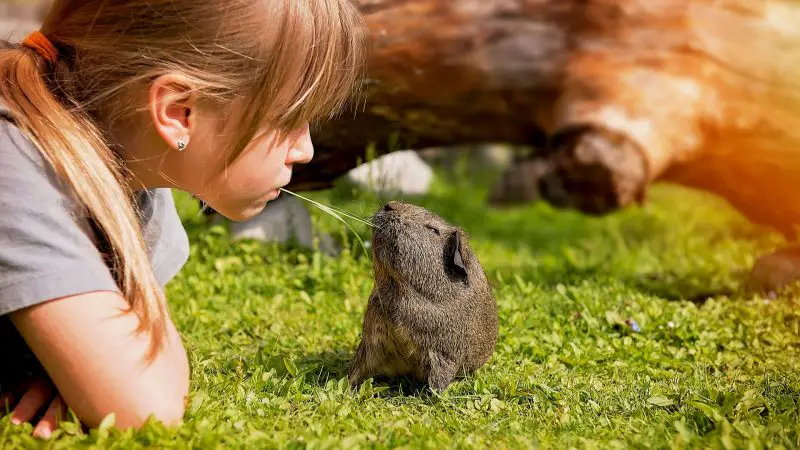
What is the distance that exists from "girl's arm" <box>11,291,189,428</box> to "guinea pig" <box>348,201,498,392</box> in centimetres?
103

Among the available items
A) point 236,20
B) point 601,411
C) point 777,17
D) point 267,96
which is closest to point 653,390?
point 601,411

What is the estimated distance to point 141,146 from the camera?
3045mm

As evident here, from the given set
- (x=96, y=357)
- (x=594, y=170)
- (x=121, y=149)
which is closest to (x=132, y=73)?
(x=121, y=149)

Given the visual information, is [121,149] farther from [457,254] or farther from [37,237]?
[457,254]

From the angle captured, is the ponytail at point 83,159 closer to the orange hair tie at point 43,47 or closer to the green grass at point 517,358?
the orange hair tie at point 43,47

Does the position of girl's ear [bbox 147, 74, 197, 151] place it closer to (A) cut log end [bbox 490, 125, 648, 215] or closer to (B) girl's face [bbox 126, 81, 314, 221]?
(B) girl's face [bbox 126, 81, 314, 221]

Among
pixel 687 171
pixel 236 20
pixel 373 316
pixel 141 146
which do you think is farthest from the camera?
pixel 687 171

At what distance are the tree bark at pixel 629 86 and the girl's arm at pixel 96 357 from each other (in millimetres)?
3600

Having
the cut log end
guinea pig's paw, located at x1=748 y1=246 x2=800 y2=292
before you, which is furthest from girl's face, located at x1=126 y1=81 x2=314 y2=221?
the cut log end

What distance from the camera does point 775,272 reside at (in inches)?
204

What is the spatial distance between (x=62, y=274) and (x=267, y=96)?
925 millimetres

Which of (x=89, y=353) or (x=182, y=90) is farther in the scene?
(x=182, y=90)

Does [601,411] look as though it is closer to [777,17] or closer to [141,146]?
[141,146]

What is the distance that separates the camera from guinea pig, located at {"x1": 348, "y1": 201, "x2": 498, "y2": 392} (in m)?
3.50
